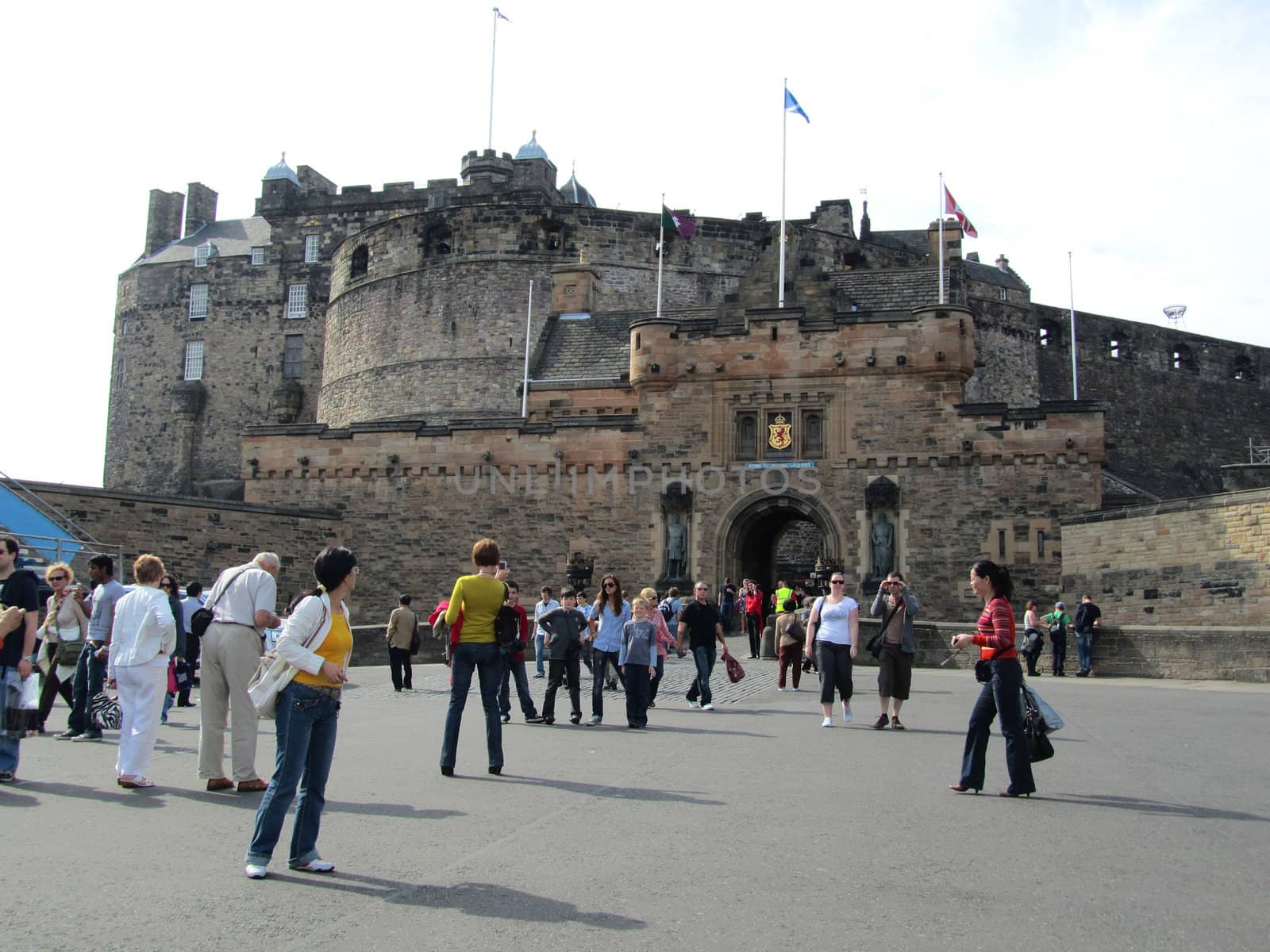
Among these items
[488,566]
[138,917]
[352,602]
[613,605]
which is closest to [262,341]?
[352,602]

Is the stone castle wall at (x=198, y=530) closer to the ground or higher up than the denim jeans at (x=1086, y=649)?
higher up

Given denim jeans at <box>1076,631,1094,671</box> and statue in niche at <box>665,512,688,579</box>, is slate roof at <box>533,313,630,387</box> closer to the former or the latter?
statue in niche at <box>665,512,688,579</box>

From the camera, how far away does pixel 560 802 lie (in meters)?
6.73

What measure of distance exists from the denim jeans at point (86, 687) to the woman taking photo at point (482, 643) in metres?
2.92

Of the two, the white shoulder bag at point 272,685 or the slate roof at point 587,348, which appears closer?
the white shoulder bag at point 272,685

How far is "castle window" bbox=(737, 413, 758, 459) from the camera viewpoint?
80.3ft

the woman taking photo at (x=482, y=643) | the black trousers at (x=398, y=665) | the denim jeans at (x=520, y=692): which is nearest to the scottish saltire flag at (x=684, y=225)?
the black trousers at (x=398, y=665)

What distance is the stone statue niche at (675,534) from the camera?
79.2 ft

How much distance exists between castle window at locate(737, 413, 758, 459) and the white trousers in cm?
1791

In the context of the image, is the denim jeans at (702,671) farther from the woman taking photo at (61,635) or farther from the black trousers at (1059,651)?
the black trousers at (1059,651)

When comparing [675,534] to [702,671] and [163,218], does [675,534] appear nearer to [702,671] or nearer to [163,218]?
[702,671]

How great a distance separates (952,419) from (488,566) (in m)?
16.9

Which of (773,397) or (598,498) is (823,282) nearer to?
(773,397)

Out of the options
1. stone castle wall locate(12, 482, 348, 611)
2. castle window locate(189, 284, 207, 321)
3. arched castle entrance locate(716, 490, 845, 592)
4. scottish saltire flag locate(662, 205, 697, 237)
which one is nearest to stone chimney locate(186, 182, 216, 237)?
castle window locate(189, 284, 207, 321)
